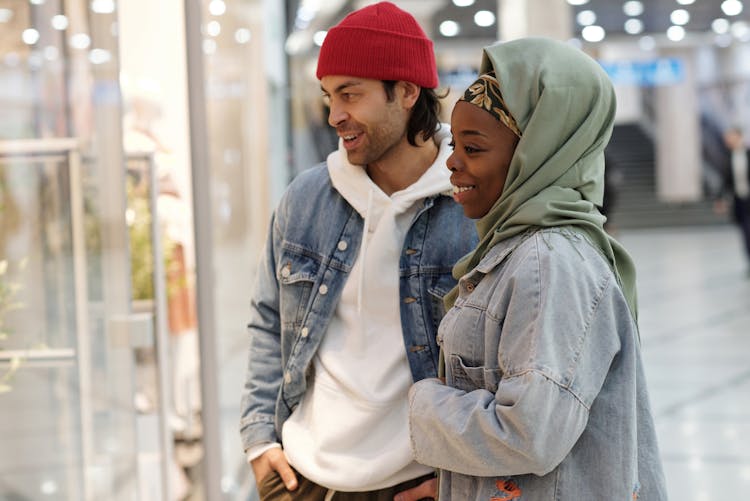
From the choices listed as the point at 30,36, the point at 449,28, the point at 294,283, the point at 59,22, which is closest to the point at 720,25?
the point at 449,28

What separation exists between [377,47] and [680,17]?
2389cm

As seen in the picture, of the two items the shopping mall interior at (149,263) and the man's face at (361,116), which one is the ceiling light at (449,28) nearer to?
the shopping mall interior at (149,263)

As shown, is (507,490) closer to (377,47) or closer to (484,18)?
(377,47)

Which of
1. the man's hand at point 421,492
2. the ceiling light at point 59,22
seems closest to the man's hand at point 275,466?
the man's hand at point 421,492

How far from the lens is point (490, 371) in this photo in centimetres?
146

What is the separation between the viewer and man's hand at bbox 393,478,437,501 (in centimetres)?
183

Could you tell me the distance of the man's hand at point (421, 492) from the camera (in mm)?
1835

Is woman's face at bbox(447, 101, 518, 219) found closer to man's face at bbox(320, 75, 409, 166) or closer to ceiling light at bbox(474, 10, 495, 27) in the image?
man's face at bbox(320, 75, 409, 166)

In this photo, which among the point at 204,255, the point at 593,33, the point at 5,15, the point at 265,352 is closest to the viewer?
the point at 265,352

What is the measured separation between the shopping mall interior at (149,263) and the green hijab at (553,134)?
1293 mm

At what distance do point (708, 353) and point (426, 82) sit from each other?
→ 21.6 feet

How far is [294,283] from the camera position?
6.46 ft

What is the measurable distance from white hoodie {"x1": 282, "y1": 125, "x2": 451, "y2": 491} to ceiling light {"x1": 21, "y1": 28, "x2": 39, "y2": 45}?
91cm

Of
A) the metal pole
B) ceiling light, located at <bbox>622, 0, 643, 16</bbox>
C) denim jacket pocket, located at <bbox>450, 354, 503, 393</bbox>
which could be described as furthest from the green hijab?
ceiling light, located at <bbox>622, 0, 643, 16</bbox>
